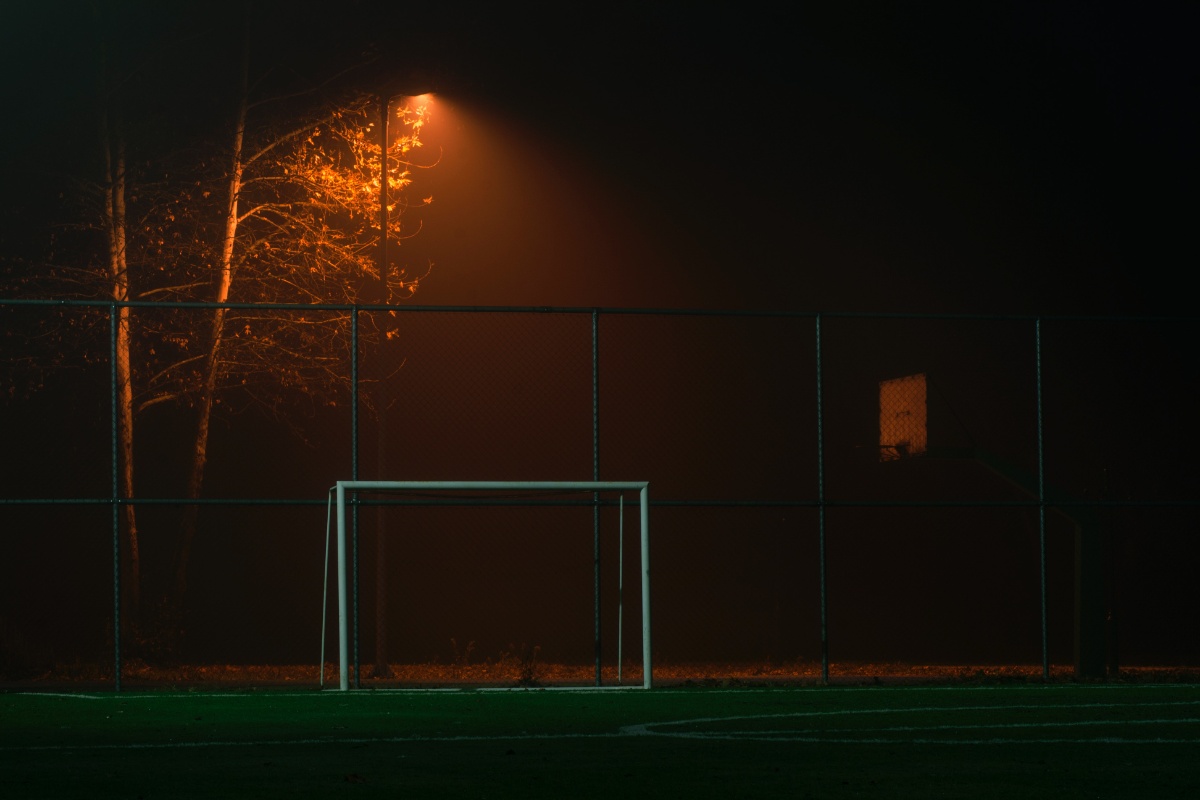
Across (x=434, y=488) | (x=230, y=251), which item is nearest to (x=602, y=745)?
(x=434, y=488)

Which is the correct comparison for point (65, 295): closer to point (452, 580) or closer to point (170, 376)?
point (170, 376)

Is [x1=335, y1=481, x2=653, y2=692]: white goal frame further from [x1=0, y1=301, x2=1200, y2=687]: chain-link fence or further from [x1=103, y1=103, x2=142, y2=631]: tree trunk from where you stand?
[x1=103, y1=103, x2=142, y2=631]: tree trunk

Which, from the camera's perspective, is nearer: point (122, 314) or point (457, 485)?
point (457, 485)

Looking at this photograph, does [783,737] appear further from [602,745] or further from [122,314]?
[122,314]

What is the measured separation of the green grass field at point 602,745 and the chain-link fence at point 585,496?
19.1 ft

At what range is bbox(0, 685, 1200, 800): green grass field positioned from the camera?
6336mm

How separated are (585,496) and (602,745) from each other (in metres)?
12.2

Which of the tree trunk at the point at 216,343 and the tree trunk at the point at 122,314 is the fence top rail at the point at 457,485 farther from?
the tree trunk at the point at 122,314

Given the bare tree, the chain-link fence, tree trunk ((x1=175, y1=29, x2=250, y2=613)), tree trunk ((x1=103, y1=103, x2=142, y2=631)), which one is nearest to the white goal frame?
the chain-link fence

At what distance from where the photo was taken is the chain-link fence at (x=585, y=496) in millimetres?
17391

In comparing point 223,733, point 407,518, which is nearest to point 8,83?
point 407,518

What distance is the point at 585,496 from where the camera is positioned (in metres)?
20.0

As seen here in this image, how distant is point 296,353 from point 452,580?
543 cm

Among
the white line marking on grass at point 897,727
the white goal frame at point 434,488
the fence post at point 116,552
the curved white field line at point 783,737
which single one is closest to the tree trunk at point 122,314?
the fence post at point 116,552
